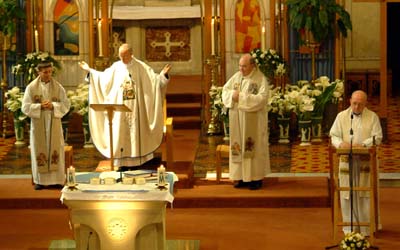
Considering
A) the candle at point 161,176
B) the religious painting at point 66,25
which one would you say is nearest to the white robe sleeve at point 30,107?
the candle at point 161,176

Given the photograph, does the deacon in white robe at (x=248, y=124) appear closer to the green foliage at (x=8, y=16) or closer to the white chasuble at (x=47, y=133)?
the white chasuble at (x=47, y=133)

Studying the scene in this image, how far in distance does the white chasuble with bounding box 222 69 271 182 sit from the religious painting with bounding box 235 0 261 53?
4335mm

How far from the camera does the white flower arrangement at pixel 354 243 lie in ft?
36.2

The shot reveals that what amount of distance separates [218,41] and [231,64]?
16.4 inches

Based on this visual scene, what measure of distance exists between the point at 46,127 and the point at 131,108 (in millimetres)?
1051

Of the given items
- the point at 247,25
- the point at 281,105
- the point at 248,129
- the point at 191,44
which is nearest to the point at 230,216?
the point at 248,129

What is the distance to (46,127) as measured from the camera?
1417cm

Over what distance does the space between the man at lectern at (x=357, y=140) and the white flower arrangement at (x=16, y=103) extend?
22.3ft

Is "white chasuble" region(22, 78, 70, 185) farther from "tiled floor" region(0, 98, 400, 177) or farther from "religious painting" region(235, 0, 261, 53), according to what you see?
"religious painting" region(235, 0, 261, 53)

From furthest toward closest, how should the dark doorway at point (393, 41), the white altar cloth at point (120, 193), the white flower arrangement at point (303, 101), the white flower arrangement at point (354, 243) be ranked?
the dark doorway at point (393, 41)
the white flower arrangement at point (303, 101)
the white flower arrangement at point (354, 243)
the white altar cloth at point (120, 193)

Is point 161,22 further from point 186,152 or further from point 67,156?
point 67,156

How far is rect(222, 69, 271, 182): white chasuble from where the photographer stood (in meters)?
14.0

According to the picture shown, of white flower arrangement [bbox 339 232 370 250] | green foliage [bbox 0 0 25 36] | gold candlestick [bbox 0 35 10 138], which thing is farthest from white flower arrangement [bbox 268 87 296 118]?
white flower arrangement [bbox 339 232 370 250]

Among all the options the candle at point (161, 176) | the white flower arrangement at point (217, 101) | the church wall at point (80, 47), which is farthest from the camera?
the church wall at point (80, 47)
